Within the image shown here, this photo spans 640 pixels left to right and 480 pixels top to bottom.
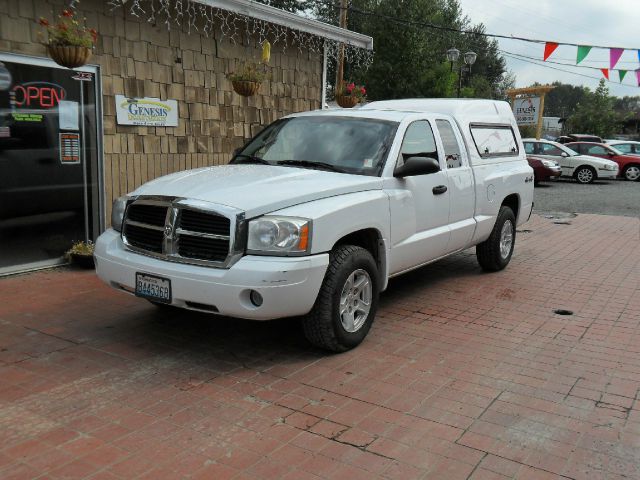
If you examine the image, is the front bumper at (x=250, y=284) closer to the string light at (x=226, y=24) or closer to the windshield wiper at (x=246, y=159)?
the windshield wiper at (x=246, y=159)

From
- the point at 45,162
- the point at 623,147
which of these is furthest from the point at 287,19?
the point at 623,147

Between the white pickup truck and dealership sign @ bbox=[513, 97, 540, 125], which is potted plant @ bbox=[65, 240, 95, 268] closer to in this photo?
the white pickup truck

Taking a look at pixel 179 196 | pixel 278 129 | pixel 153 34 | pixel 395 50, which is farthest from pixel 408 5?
pixel 179 196

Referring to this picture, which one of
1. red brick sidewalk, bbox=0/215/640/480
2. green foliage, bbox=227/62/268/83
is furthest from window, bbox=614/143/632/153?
red brick sidewalk, bbox=0/215/640/480

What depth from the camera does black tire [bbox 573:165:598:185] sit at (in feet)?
75.5

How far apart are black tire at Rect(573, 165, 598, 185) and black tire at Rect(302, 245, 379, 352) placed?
2066cm

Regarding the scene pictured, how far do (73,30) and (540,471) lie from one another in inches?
244

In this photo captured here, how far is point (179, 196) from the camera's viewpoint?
→ 14.8 feet

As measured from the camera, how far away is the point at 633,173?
24.8 meters

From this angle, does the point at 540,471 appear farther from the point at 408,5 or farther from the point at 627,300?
the point at 408,5

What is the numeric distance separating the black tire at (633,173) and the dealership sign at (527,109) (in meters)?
5.39

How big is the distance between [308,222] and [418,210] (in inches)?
67.5

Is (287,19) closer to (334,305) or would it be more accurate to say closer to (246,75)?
(246,75)

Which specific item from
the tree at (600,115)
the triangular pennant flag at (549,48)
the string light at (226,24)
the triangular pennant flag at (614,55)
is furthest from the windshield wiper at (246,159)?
the tree at (600,115)
